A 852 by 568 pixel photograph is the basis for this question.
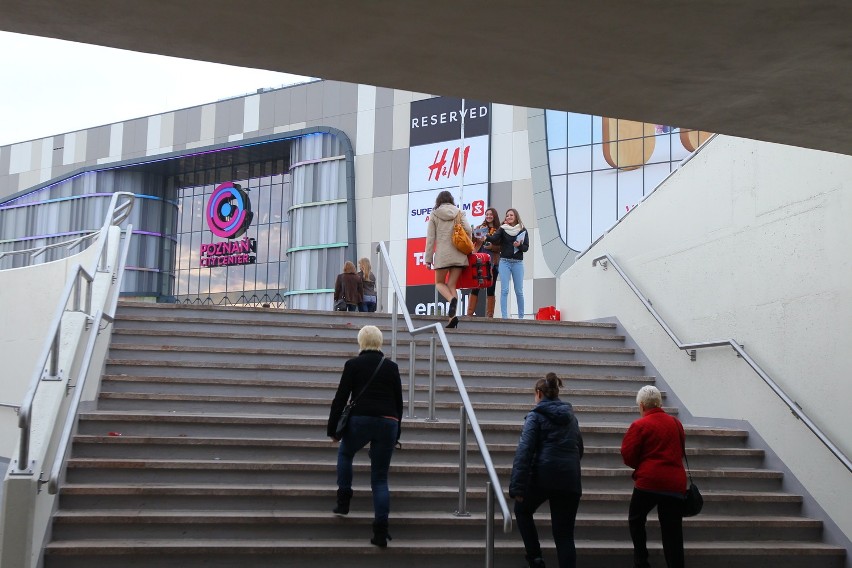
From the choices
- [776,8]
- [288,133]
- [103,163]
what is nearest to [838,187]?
[776,8]

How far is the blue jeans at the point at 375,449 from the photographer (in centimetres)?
657

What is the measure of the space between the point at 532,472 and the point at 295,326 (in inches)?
169

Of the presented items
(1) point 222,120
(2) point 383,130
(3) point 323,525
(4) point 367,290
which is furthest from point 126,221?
(3) point 323,525

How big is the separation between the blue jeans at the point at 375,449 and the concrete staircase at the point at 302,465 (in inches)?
12.4

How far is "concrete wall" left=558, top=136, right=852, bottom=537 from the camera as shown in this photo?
7598 mm

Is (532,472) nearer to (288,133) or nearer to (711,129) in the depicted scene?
(711,129)

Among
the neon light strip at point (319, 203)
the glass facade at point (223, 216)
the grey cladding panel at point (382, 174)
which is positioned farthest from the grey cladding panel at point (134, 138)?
the grey cladding panel at point (382, 174)

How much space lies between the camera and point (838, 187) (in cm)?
763

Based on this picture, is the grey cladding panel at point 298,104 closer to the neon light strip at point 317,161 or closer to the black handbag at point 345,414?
the neon light strip at point 317,161

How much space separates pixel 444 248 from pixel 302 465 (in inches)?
165

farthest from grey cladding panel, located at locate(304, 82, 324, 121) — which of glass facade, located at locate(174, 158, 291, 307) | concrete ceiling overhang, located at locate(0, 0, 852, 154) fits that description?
concrete ceiling overhang, located at locate(0, 0, 852, 154)

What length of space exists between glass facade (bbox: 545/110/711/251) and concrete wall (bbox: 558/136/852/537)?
11585 millimetres

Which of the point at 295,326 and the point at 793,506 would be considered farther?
the point at 295,326

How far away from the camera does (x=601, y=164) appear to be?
23.1 metres
